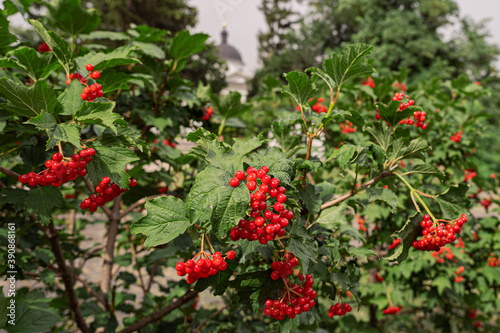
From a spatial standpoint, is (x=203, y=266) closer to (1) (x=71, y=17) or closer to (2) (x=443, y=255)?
(1) (x=71, y=17)

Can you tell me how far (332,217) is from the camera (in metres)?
1.56

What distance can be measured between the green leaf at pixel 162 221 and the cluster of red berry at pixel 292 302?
0.57 meters

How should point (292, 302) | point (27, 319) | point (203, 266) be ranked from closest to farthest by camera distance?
point (203, 266) → point (292, 302) → point (27, 319)

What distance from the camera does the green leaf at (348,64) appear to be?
138 cm

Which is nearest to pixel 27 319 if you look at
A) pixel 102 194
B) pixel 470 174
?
pixel 102 194

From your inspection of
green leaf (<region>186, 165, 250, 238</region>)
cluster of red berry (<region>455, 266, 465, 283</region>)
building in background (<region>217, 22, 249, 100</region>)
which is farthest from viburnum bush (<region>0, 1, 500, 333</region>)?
building in background (<region>217, 22, 249, 100</region>)

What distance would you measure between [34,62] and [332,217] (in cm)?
172

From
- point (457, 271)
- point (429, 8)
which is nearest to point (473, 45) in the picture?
point (429, 8)

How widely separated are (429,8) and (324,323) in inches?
925

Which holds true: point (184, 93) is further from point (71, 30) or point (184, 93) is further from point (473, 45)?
point (473, 45)

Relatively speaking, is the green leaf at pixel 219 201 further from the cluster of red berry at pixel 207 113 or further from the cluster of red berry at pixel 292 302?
the cluster of red berry at pixel 207 113

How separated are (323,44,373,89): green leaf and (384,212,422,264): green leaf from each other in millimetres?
758

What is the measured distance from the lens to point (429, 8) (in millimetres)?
19766

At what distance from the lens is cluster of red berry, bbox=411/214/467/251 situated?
1376mm
